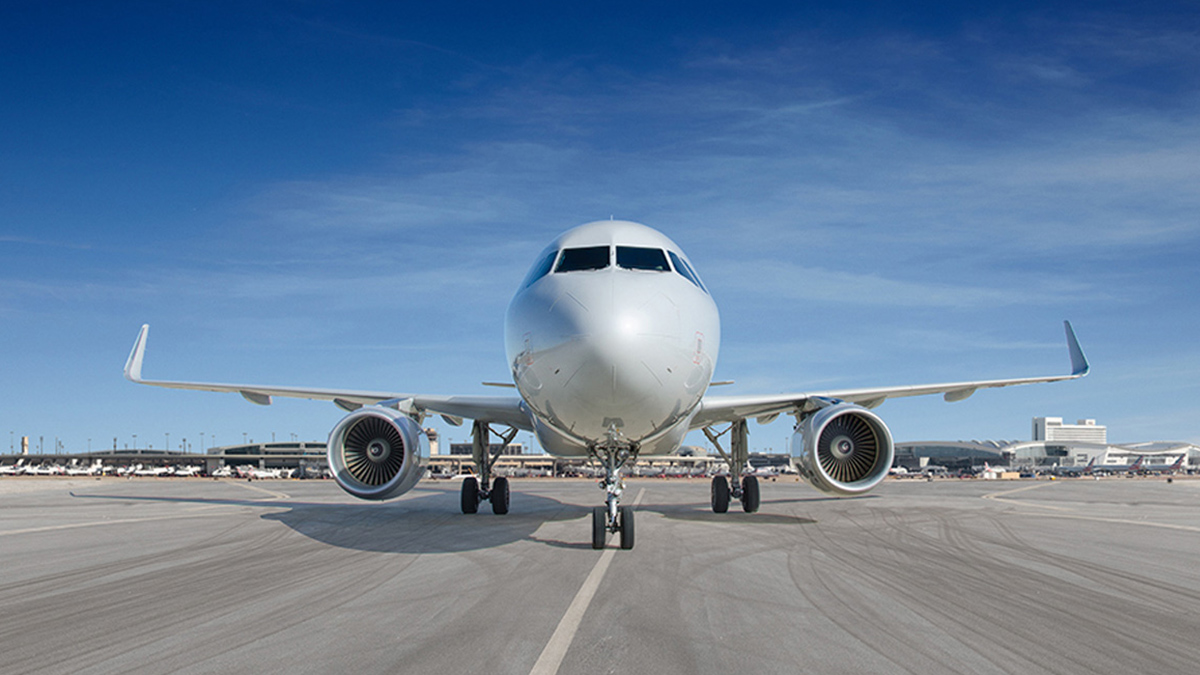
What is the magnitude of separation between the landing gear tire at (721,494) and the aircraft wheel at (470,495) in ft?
18.9

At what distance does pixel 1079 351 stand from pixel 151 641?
19739 millimetres

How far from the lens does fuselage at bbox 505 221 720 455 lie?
8.80 m

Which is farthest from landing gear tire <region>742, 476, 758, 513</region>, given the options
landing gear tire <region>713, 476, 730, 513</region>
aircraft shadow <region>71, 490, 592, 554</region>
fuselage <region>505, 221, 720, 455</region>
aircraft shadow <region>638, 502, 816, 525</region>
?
fuselage <region>505, 221, 720, 455</region>

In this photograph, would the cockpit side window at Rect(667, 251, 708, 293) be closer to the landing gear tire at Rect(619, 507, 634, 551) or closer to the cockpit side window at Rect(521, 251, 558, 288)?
the cockpit side window at Rect(521, 251, 558, 288)

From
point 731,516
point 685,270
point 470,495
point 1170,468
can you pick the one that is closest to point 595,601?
point 685,270

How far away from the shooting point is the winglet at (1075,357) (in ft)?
59.7

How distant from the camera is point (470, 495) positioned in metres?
18.2

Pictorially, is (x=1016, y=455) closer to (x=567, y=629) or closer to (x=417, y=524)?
(x=417, y=524)

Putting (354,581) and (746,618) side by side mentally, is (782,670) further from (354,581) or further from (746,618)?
(354,581)

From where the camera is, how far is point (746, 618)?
6.67 metres

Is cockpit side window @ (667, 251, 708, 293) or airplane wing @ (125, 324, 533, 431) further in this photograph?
airplane wing @ (125, 324, 533, 431)

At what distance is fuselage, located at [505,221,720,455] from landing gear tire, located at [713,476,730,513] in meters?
7.71

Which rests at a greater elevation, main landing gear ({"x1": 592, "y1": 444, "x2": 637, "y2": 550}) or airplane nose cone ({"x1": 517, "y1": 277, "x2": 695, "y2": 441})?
airplane nose cone ({"x1": 517, "y1": 277, "x2": 695, "y2": 441})

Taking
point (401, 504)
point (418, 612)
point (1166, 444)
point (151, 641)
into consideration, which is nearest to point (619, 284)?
point (418, 612)
